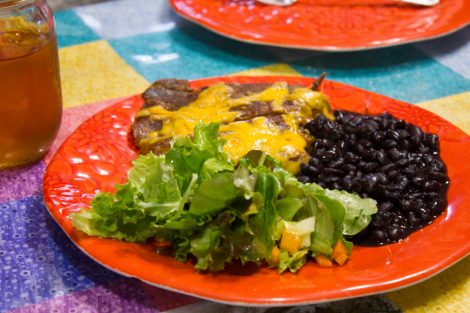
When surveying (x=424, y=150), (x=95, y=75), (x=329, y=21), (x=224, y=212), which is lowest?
(x=95, y=75)

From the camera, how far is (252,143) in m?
1.71

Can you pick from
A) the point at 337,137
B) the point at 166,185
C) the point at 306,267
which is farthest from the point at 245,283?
the point at 337,137

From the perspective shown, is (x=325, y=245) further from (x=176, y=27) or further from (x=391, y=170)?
(x=176, y=27)

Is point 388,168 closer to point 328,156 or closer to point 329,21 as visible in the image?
point 328,156

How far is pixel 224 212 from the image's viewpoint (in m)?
1.32

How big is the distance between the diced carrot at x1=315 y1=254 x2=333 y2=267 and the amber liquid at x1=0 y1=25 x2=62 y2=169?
0.88m

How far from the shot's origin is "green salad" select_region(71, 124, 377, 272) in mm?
1326

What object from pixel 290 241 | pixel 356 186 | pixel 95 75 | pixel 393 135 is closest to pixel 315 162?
pixel 356 186

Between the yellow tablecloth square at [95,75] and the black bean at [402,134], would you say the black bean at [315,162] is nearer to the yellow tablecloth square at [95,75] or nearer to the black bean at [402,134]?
the black bean at [402,134]

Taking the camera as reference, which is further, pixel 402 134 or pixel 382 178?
pixel 402 134

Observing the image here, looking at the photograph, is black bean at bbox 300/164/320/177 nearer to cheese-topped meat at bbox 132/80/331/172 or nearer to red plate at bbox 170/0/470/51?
cheese-topped meat at bbox 132/80/331/172

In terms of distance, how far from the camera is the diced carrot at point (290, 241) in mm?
1375

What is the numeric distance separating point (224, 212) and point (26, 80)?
0.76 meters

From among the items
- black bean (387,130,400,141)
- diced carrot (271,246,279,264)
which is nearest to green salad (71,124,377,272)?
diced carrot (271,246,279,264)
